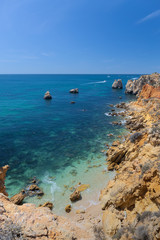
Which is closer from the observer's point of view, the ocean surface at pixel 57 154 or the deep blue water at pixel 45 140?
the ocean surface at pixel 57 154

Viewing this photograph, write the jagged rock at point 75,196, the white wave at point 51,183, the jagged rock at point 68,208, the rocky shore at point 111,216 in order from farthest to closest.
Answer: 1. the white wave at point 51,183
2. the jagged rock at point 75,196
3. the jagged rock at point 68,208
4. the rocky shore at point 111,216

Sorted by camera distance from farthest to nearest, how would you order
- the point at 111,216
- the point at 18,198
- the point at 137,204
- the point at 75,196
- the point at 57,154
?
1. the point at 57,154
2. the point at 75,196
3. the point at 18,198
4. the point at 111,216
5. the point at 137,204

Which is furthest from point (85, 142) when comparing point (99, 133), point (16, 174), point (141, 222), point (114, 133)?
point (141, 222)

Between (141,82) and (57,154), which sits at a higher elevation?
(141,82)

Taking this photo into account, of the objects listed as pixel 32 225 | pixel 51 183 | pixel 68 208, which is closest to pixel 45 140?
pixel 51 183

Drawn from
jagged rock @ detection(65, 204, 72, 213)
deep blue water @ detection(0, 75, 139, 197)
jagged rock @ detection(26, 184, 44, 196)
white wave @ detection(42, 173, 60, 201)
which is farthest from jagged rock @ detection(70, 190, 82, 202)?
deep blue water @ detection(0, 75, 139, 197)

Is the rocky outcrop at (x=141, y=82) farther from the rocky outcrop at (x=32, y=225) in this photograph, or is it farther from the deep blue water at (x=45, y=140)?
the rocky outcrop at (x=32, y=225)

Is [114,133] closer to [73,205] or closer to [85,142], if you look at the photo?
[85,142]

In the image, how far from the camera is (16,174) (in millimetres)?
19469

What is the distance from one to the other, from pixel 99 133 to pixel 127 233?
2404 cm

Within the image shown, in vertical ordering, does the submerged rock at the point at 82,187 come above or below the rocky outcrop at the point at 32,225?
below

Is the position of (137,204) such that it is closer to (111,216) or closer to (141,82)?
(111,216)

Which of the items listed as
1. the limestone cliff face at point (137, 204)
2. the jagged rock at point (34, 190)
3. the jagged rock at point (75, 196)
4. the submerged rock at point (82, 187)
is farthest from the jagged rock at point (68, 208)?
the jagged rock at point (34, 190)

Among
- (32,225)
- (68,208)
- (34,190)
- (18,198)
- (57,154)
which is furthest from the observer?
(57,154)
